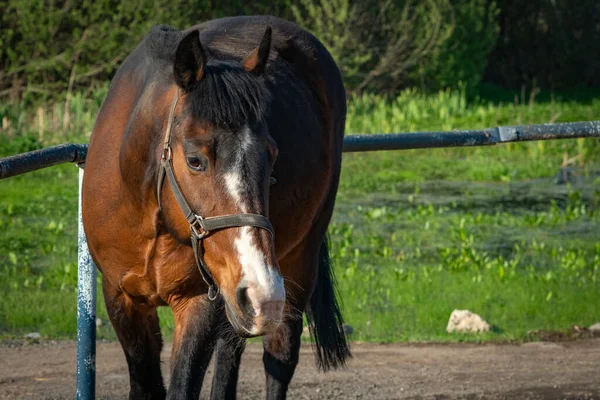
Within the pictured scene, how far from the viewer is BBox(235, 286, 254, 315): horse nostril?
2803 millimetres

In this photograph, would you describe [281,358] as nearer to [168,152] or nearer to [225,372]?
[225,372]

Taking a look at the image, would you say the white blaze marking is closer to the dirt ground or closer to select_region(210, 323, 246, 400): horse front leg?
select_region(210, 323, 246, 400): horse front leg

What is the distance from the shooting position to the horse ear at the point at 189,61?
3016 mm

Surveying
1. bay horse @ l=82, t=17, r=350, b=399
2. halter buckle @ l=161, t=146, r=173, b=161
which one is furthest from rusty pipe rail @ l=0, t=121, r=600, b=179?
halter buckle @ l=161, t=146, r=173, b=161

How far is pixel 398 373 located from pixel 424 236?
3.68m

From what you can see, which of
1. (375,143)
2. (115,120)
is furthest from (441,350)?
(115,120)

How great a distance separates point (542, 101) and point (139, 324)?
61.5ft

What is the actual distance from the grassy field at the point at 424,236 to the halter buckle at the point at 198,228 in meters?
3.38

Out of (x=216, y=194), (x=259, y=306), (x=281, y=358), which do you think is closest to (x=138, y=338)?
(x=281, y=358)

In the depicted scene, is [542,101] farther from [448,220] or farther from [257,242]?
[257,242]

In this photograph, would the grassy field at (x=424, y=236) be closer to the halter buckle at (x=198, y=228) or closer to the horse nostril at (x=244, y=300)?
the halter buckle at (x=198, y=228)

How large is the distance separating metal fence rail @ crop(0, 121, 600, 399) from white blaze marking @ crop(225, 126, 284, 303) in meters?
0.91

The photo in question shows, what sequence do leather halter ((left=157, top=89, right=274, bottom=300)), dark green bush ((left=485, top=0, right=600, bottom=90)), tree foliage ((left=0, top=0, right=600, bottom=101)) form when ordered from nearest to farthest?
1. leather halter ((left=157, top=89, right=274, bottom=300))
2. tree foliage ((left=0, top=0, right=600, bottom=101))
3. dark green bush ((left=485, top=0, right=600, bottom=90))

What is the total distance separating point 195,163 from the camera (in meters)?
3.01
